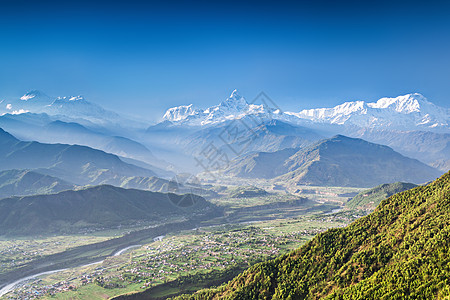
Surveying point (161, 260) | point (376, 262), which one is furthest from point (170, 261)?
point (376, 262)

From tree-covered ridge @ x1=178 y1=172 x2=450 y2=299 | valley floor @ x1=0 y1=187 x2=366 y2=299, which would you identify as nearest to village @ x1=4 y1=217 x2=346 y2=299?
valley floor @ x1=0 y1=187 x2=366 y2=299

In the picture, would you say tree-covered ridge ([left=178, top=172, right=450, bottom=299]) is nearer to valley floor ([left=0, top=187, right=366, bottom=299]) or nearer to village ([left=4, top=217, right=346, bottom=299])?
valley floor ([left=0, top=187, right=366, bottom=299])

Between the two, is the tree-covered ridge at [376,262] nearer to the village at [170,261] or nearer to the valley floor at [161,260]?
the valley floor at [161,260]

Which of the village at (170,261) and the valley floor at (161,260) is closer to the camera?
the valley floor at (161,260)

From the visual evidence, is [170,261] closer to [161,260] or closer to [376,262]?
[161,260]

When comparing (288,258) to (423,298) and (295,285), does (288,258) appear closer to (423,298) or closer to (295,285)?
(295,285)

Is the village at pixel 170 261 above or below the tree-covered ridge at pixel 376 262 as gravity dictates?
below

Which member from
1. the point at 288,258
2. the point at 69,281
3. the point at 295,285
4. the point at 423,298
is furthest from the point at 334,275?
the point at 69,281

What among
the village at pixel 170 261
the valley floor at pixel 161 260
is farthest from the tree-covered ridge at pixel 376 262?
the village at pixel 170 261

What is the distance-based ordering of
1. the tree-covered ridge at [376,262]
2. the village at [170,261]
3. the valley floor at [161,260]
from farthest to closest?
the village at [170,261] → the valley floor at [161,260] → the tree-covered ridge at [376,262]

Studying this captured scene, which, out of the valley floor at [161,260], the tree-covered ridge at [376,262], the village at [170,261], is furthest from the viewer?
the village at [170,261]
